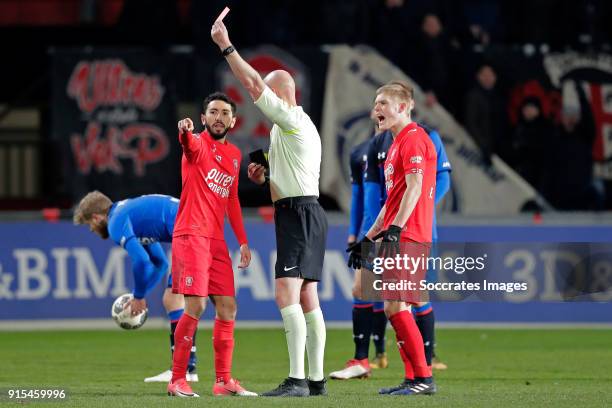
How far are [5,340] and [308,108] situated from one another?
5277 millimetres

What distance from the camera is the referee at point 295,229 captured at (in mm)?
9648

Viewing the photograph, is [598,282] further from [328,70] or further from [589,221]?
[328,70]

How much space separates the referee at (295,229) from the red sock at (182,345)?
0.61 metres

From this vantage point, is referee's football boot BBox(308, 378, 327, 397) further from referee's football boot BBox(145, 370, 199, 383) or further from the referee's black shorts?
referee's football boot BBox(145, 370, 199, 383)

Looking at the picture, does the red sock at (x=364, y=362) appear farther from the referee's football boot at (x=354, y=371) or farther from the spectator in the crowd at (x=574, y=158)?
the spectator in the crowd at (x=574, y=158)

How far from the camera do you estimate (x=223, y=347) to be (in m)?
10.1

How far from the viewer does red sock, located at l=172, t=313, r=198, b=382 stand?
9.89m

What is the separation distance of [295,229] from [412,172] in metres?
0.89

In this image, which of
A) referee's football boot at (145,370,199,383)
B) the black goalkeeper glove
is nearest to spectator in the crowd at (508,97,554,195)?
referee's football boot at (145,370,199,383)

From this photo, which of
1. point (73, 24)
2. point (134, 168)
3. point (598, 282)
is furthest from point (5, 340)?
point (598, 282)

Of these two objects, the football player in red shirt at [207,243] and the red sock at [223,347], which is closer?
the football player in red shirt at [207,243]

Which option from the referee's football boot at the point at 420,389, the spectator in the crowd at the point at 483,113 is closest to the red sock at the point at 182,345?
the referee's football boot at the point at 420,389

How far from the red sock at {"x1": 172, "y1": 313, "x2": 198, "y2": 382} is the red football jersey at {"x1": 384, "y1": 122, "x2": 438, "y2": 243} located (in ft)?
5.06

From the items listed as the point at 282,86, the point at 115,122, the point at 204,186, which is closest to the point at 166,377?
the point at 204,186
